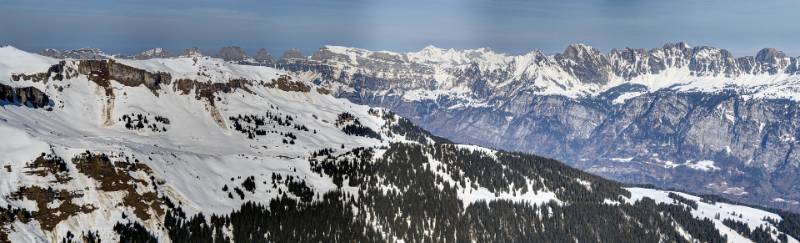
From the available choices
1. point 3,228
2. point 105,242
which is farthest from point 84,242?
point 3,228

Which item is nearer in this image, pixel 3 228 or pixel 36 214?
pixel 3 228

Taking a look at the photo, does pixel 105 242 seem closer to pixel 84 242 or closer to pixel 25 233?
pixel 84 242

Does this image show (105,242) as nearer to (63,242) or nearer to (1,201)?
(63,242)

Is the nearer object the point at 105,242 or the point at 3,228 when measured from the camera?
the point at 3,228

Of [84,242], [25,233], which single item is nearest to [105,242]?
[84,242]

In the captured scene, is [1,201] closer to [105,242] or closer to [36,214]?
[36,214]

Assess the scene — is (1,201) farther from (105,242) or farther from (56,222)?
(105,242)
